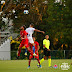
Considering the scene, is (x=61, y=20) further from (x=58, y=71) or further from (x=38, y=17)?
(x=58, y=71)

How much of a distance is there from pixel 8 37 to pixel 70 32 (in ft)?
29.8

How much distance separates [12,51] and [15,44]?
9.64 ft

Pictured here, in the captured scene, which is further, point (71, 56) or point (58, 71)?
point (71, 56)

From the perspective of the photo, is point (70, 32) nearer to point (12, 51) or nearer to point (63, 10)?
point (63, 10)

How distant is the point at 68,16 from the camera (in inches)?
1971

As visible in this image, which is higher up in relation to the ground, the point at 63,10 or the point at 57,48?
the point at 63,10

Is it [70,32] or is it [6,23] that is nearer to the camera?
[70,32]

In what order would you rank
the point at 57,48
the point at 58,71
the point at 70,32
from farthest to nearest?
the point at 57,48 → the point at 70,32 → the point at 58,71

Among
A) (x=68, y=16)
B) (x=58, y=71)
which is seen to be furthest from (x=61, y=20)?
(x=58, y=71)

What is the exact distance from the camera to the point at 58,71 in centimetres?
1911

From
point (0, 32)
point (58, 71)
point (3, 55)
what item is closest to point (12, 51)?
point (3, 55)

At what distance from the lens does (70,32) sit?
48.8 meters

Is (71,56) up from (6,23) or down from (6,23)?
down

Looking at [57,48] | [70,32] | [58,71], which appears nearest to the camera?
[58,71]
